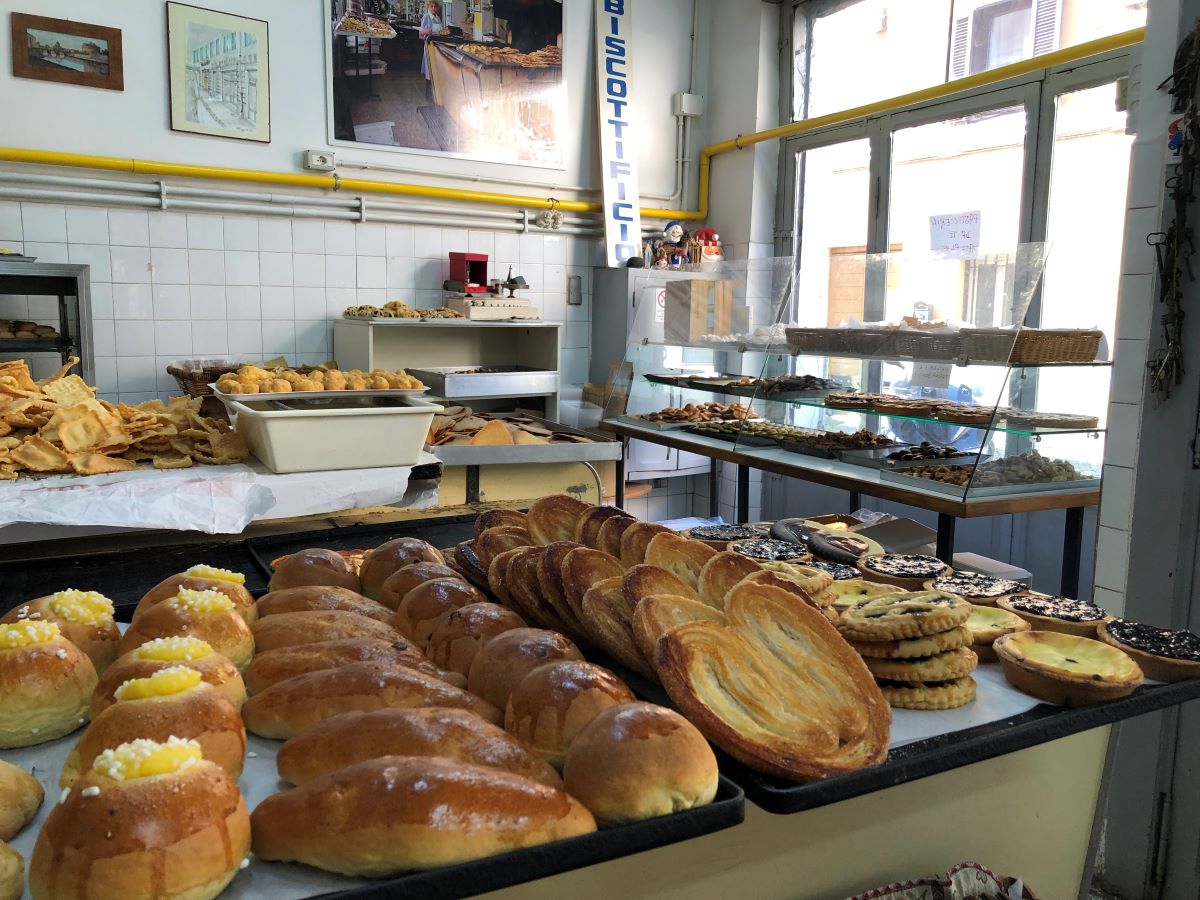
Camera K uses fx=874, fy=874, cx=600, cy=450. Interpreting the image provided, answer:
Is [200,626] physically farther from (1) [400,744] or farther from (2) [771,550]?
(2) [771,550]

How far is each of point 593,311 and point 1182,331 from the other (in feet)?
12.8

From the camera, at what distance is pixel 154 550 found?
2020 millimetres

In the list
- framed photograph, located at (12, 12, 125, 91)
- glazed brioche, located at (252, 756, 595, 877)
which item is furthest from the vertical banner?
glazed brioche, located at (252, 756, 595, 877)

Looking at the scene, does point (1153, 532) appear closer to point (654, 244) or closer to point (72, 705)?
point (72, 705)

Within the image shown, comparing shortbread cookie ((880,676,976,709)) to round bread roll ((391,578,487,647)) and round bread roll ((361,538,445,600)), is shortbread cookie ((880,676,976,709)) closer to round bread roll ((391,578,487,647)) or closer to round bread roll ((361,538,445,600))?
round bread roll ((391,578,487,647))

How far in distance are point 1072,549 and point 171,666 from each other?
3190 millimetres

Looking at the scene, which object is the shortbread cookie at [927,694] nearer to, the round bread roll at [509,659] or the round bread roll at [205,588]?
the round bread roll at [509,659]

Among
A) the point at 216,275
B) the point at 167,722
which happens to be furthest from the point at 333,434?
the point at 216,275

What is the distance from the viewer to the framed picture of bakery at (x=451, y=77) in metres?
4.80

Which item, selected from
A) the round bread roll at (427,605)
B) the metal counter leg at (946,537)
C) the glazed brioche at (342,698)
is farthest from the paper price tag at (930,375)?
the glazed brioche at (342,698)

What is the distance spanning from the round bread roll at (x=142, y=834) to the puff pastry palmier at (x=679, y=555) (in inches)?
26.2

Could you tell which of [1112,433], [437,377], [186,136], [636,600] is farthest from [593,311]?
[636,600]

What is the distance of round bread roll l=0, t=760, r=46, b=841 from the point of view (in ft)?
2.58

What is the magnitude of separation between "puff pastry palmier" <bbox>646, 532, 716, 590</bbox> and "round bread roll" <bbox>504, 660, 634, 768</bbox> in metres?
0.33
